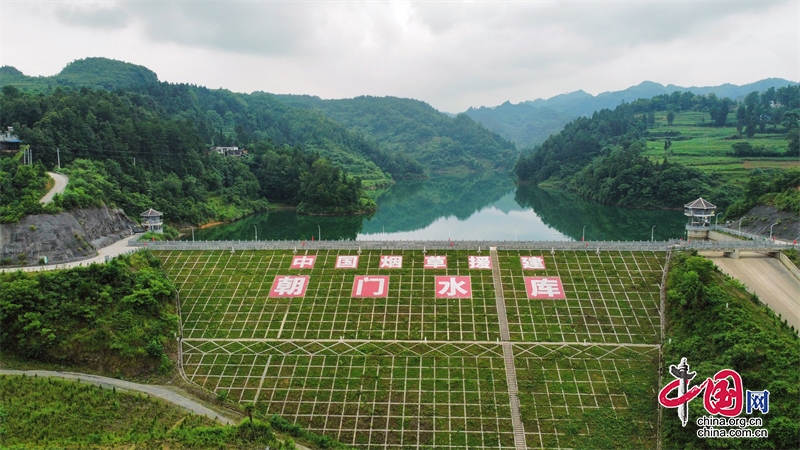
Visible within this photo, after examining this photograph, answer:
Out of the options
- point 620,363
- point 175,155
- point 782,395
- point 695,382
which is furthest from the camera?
point 175,155

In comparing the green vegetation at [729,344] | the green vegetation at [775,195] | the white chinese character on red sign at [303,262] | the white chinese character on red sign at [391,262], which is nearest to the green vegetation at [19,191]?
the white chinese character on red sign at [303,262]

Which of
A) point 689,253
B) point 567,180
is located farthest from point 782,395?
point 567,180

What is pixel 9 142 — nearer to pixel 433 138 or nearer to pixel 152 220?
pixel 152 220

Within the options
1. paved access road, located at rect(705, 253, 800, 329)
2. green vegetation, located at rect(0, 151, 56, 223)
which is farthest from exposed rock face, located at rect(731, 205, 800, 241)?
green vegetation, located at rect(0, 151, 56, 223)

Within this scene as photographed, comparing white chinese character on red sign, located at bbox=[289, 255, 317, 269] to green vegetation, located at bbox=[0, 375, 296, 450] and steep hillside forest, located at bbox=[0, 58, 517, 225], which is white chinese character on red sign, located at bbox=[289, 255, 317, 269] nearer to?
green vegetation, located at bbox=[0, 375, 296, 450]

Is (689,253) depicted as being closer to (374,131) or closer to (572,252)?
(572,252)

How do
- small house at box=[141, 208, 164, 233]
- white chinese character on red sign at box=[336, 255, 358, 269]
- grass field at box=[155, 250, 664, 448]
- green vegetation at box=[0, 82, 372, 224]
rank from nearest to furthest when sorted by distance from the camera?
1. grass field at box=[155, 250, 664, 448]
2. white chinese character on red sign at box=[336, 255, 358, 269]
3. small house at box=[141, 208, 164, 233]
4. green vegetation at box=[0, 82, 372, 224]
